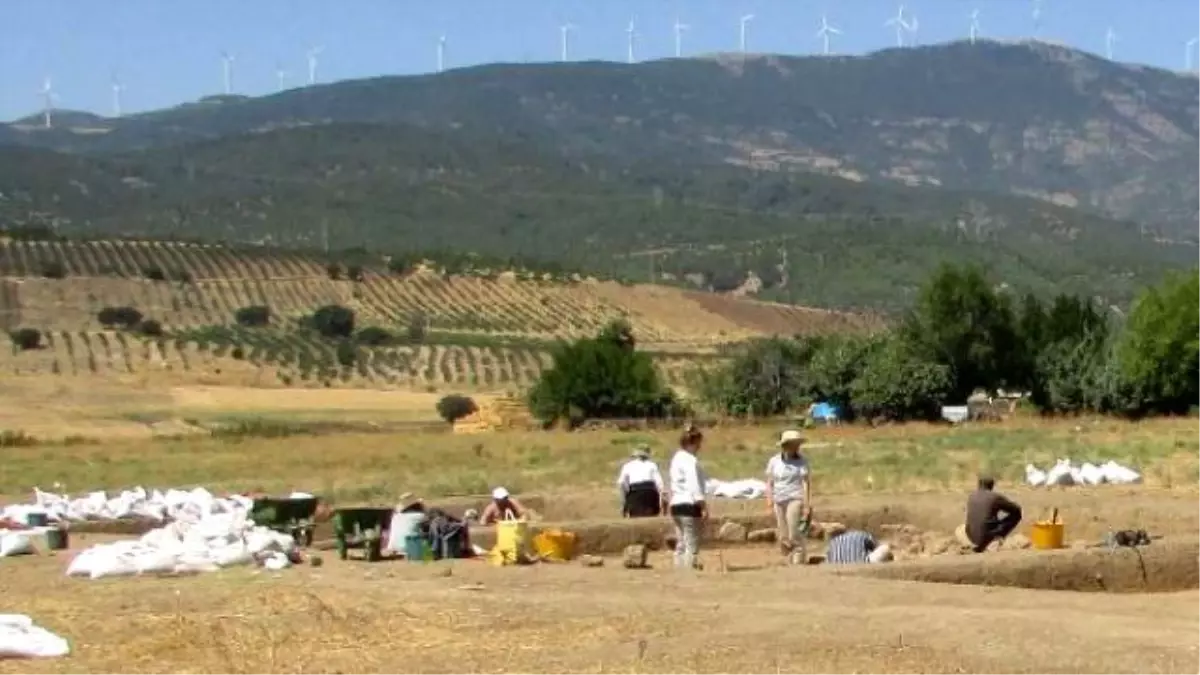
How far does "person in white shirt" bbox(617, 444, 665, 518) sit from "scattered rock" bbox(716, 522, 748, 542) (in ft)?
2.87

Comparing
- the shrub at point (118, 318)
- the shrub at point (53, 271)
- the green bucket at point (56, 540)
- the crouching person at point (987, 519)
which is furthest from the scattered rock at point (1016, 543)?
the shrub at point (53, 271)

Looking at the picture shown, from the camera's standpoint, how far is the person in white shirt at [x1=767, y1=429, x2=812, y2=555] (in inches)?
832

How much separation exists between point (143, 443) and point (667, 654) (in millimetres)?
44144

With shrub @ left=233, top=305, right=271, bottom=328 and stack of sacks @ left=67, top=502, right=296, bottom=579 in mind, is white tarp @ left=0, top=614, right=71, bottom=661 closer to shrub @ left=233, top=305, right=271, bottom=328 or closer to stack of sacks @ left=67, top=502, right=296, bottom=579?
stack of sacks @ left=67, top=502, right=296, bottom=579

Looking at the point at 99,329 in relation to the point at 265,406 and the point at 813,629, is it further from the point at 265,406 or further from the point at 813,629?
the point at 813,629

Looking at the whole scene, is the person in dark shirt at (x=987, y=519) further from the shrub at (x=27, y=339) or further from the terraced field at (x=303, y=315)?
the shrub at (x=27, y=339)

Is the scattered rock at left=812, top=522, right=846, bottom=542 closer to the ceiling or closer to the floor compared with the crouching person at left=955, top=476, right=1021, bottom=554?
closer to the floor

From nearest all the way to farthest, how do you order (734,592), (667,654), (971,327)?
(667,654), (734,592), (971,327)

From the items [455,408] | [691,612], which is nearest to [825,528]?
[691,612]

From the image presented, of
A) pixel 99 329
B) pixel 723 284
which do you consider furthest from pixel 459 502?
pixel 723 284

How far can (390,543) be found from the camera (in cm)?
2336

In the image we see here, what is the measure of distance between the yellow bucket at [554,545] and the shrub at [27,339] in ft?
276

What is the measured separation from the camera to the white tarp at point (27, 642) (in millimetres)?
14930

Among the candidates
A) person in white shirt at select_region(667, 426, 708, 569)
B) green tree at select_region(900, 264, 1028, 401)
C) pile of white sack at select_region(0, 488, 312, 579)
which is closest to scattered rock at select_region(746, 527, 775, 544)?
person in white shirt at select_region(667, 426, 708, 569)
